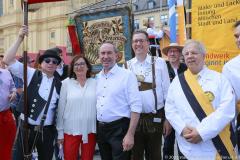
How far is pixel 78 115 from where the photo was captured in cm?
478

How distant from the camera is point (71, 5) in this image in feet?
200

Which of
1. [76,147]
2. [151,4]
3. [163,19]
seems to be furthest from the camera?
[151,4]

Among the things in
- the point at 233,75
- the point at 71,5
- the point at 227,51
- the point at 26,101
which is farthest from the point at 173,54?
the point at 71,5

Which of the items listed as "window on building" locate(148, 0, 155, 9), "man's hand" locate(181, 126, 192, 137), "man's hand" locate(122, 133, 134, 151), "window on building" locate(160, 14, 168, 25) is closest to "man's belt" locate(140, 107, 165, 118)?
"man's hand" locate(122, 133, 134, 151)

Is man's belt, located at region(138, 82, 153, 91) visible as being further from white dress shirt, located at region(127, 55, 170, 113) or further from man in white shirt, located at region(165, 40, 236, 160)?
man in white shirt, located at region(165, 40, 236, 160)

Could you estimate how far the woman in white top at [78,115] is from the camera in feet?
15.6

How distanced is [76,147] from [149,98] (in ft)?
3.56

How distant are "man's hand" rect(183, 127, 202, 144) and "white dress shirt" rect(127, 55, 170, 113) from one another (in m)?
1.10

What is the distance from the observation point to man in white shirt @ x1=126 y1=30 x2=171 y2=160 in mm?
5047

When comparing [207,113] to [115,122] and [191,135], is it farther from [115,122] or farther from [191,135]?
[115,122]

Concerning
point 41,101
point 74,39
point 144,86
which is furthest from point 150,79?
point 74,39

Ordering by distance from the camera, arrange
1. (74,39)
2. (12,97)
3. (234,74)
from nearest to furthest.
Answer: (234,74), (12,97), (74,39)

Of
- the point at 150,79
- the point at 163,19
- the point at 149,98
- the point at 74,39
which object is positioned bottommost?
the point at 149,98

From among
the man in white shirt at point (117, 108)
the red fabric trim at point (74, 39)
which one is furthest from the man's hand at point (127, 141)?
the red fabric trim at point (74, 39)
